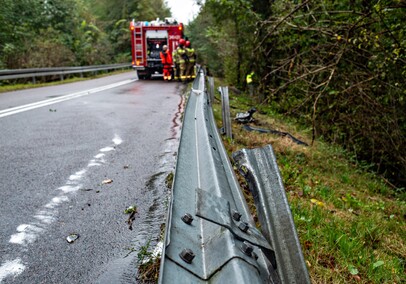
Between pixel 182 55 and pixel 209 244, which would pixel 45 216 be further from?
pixel 182 55

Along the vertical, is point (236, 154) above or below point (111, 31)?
below

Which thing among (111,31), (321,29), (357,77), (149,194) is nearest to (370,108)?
(357,77)

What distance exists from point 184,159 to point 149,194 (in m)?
1.23

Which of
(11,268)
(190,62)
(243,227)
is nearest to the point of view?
(243,227)

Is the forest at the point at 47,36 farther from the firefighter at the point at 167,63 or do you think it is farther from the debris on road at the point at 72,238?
the debris on road at the point at 72,238

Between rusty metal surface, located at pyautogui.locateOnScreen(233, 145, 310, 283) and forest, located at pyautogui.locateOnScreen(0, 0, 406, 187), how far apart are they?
162 inches

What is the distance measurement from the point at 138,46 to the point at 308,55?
1341cm

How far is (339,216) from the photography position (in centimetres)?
397

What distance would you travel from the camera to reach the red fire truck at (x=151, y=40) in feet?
68.0

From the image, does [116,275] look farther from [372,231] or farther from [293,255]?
[372,231]

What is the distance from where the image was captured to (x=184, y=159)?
93.3 inches

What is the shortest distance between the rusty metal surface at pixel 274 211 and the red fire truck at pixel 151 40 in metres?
19.8

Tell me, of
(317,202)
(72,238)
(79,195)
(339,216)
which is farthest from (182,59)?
(72,238)

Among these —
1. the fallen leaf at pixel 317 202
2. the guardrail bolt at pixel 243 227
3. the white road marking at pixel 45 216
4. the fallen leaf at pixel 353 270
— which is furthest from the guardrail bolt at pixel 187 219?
the fallen leaf at pixel 317 202
